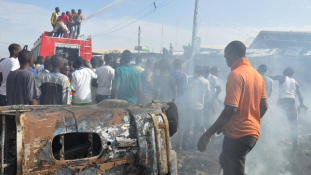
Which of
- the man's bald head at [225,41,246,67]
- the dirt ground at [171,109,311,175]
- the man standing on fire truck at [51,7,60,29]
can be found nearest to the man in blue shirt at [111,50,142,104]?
the dirt ground at [171,109,311,175]

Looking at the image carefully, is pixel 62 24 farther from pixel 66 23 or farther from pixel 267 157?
pixel 267 157

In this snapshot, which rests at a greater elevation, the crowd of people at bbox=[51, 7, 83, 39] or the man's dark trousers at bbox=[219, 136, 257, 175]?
the crowd of people at bbox=[51, 7, 83, 39]

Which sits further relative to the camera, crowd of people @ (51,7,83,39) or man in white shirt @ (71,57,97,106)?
crowd of people @ (51,7,83,39)

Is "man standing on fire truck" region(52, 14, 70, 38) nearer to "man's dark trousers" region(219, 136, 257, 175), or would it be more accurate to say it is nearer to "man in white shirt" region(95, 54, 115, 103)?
"man in white shirt" region(95, 54, 115, 103)

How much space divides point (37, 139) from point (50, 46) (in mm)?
8938

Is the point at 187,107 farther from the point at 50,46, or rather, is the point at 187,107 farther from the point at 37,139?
the point at 50,46

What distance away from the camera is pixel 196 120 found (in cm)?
544

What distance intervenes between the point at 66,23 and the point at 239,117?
999 centimetres

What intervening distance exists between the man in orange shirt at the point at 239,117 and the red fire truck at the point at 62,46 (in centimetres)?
874

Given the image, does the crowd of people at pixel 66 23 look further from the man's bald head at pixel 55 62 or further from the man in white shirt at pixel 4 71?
the man's bald head at pixel 55 62

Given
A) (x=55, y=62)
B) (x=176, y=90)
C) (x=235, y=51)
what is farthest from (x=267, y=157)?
(x=55, y=62)

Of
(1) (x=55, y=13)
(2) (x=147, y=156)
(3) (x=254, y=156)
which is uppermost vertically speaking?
(1) (x=55, y=13)

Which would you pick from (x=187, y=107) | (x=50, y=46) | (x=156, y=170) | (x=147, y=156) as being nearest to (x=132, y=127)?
(x=147, y=156)

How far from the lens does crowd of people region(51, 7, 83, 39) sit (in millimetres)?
10070
